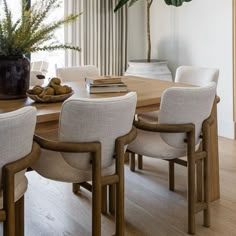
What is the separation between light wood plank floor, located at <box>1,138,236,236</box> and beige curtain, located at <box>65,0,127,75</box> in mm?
2009

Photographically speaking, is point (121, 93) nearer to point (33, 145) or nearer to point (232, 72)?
point (33, 145)

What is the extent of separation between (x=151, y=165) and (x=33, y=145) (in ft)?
6.33

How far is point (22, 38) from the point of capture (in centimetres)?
209

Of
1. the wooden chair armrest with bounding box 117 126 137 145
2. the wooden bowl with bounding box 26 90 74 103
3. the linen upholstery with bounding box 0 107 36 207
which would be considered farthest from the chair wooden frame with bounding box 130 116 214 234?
the linen upholstery with bounding box 0 107 36 207

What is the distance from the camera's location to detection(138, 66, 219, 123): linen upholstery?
9.78 ft

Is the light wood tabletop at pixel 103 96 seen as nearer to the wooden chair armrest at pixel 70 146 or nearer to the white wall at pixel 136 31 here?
the wooden chair armrest at pixel 70 146

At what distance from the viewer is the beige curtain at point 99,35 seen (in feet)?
15.2

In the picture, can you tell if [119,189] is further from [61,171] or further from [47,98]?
[47,98]

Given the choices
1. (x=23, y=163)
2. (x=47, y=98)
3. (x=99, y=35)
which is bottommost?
(x=23, y=163)

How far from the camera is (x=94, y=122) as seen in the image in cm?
168

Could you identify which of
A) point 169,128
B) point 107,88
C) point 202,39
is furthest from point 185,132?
point 202,39

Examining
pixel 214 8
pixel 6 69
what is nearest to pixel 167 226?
pixel 6 69

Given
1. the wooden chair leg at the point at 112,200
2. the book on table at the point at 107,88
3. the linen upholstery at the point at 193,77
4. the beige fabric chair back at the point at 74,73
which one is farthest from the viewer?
the beige fabric chair back at the point at 74,73

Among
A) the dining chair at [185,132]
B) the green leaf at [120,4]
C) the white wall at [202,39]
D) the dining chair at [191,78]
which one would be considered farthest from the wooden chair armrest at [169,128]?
the green leaf at [120,4]
